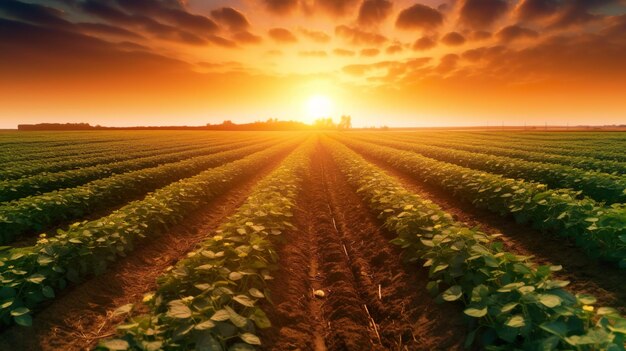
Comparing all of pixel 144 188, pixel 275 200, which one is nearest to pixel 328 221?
pixel 275 200

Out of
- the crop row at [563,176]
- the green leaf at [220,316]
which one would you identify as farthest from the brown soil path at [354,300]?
the crop row at [563,176]

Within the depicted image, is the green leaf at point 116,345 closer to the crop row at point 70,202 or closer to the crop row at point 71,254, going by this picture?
the crop row at point 71,254

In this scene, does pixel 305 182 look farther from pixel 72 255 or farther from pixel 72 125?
pixel 72 125

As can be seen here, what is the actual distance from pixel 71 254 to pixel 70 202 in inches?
222

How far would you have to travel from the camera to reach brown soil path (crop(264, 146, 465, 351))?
15.0 ft

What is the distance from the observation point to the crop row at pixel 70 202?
8.40 m

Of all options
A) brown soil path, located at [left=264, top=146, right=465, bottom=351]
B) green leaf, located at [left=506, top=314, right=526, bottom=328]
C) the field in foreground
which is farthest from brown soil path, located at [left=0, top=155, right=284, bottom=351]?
green leaf, located at [left=506, top=314, right=526, bottom=328]

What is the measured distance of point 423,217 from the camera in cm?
666

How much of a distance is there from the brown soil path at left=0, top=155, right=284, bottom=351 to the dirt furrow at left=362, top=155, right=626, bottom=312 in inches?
301

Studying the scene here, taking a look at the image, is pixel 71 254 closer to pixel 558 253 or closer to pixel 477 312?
pixel 477 312

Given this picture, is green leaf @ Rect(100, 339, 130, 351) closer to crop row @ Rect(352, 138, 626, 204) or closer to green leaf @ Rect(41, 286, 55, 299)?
green leaf @ Rect(41, 286, 55, 299)

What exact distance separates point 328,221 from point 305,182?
6.26 meters

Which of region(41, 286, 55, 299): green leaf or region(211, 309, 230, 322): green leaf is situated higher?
region(211, 309, 230, 322): green leaf

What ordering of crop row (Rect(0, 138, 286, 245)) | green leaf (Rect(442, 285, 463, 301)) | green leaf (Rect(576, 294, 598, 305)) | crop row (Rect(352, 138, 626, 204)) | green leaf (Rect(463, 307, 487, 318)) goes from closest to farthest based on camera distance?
green leaf (Rect(576, 294, 598, 305)), green leaf (Rect(463, 307, 487, 318)), green leaf (Rect(442, 285, 463, 301)), crop row (Rect(0, 138, 286, 245)), crop row (Rect(352, 138, 626, 204))
